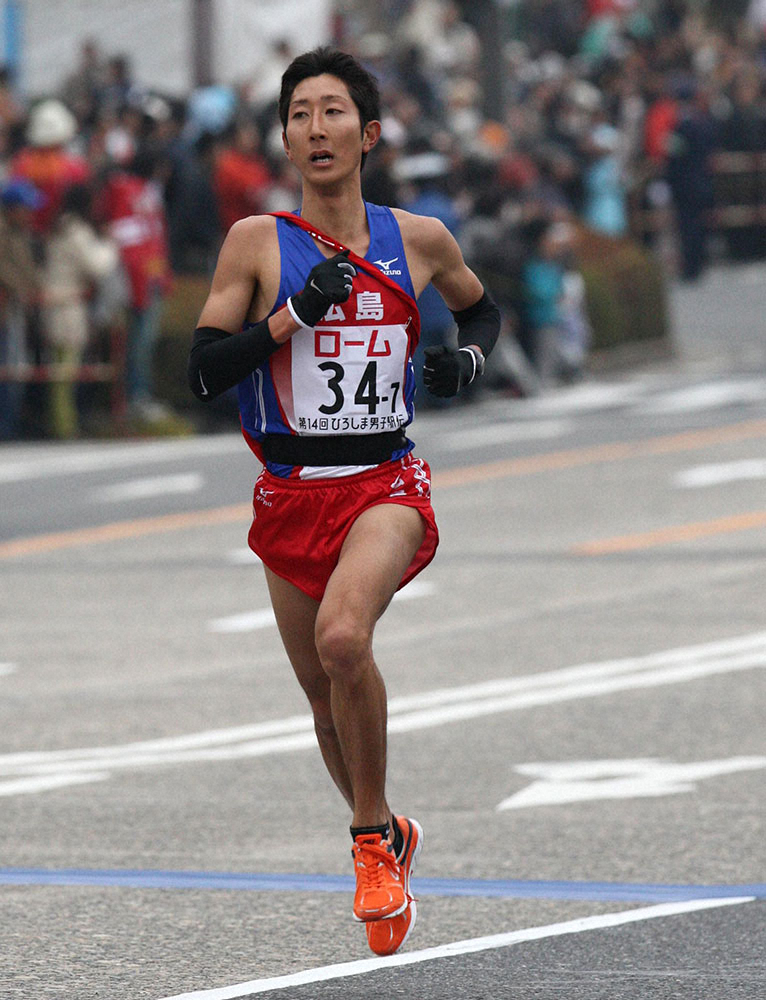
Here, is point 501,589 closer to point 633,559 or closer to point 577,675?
point 633,559

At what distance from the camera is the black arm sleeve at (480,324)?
6582 millimetres

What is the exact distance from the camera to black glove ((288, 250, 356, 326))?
593 cm

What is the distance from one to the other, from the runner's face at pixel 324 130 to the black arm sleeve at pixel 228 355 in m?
0.40

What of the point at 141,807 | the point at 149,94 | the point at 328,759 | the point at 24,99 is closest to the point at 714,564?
the point at 141,807

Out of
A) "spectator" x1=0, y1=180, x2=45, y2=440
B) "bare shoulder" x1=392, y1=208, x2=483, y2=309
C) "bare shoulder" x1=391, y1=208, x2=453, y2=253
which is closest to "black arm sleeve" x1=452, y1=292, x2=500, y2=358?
"bare shoulder" x1=392, y1=208, x2=483, y2=309

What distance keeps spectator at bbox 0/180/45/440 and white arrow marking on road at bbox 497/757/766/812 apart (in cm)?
1077

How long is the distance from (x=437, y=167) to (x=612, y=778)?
548 inches

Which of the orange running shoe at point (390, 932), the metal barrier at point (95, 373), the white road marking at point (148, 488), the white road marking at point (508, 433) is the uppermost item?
the orange running shoe at point (390, 932)

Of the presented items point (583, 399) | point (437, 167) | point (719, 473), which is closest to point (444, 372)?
point (719, 473)

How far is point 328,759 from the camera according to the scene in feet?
21.1

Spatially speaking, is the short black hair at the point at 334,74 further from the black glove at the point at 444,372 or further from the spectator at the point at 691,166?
the spectator at the point at 691,166

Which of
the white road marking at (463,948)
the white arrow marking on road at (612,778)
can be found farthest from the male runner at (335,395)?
the white arrow marking on road at (612,778)

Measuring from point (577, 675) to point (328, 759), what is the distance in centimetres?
417

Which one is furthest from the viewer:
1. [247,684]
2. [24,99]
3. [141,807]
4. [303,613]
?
[24,99]
